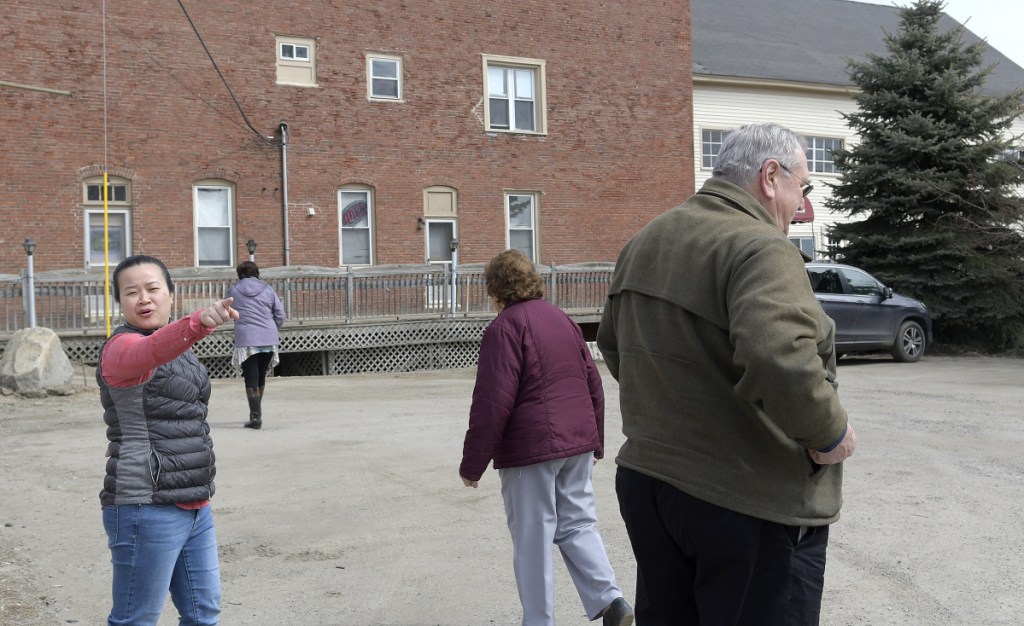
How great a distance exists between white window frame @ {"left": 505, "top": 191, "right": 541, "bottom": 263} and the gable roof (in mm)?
7967

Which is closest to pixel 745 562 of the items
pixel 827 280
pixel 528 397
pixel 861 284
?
pixel 528 397

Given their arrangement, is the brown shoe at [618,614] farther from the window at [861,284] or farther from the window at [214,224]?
the window at [214,224]

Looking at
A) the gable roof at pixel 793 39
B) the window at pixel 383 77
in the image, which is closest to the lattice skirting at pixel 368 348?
the window at pixel 383 77

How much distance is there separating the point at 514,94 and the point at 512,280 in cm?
2061

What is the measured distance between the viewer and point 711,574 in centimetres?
297

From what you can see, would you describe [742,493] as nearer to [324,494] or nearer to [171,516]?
[171,516]

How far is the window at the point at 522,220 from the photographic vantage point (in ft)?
82.9

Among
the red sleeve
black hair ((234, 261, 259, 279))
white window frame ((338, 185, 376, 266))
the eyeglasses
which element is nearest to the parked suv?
white window frame ((338, 185, 376, 266))

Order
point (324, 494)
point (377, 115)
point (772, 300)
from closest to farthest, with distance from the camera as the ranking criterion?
point (772, 300)
point (324, 494)
point (377, 115)

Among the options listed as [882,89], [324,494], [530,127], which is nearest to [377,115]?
[530,127]

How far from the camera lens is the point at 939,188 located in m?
22.1

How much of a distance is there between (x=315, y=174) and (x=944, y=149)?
13.6 meters

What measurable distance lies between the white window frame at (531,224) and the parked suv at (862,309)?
7746 millimetres

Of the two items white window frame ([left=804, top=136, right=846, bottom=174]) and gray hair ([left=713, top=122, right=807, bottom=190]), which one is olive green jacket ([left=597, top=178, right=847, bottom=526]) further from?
white window frame ([left=804, top=136, right=846, bottom=174])
